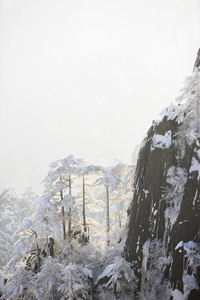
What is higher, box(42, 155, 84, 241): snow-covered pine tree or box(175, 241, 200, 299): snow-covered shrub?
box(42, 155, 84, 241): snow-covered pine tree

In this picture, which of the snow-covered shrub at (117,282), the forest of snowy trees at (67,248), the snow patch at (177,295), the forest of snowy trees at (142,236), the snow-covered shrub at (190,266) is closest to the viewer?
the snow-covered shrub at (190,266)

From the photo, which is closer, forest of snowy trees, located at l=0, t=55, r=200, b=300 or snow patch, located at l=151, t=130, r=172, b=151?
forest of snowy trees, located at l=0, t=55, r=200, b=300

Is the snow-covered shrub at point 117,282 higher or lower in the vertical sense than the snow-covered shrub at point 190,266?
lower

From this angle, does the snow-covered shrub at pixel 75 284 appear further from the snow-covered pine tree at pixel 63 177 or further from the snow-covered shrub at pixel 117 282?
the snow-covered pine tree at pixel 63 177

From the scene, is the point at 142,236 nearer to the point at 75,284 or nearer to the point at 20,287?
the point at 75,284

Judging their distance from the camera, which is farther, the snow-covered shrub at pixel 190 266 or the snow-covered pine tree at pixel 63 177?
the snow-covered pine tree at pixel 63 177

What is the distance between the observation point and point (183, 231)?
12.9 m

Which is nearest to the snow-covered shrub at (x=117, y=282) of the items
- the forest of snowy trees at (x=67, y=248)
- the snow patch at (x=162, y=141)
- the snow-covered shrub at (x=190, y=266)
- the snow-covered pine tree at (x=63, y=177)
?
the forest of snowy trees at (x=67, y=248)

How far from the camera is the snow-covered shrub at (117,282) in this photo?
13789mm

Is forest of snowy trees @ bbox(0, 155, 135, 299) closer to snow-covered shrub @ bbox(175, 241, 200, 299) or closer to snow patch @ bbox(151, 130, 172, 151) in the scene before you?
snow-covered shrub @ bbox(175, 241, 200, 299)

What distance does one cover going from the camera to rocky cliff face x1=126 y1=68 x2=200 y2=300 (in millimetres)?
12352

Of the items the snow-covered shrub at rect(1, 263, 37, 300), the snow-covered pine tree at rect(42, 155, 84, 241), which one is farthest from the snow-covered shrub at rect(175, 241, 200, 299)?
the snow-covered shrub at rect(1, 263, 37, 300)

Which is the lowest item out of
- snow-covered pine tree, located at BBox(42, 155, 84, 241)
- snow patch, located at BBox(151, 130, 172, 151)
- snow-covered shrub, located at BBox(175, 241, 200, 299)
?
snow-covered shrub, located at BBox(175, 241, 200, 299)

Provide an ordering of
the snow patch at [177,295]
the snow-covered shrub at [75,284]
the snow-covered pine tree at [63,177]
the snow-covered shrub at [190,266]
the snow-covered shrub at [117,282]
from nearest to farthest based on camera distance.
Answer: the snow-covered shrub at [190,266], the snow patch at [177,295], the snow-covered shrub at [75,284], the snow-covered shrub at [117,282], the snow-covered pine tree at [63,177]
